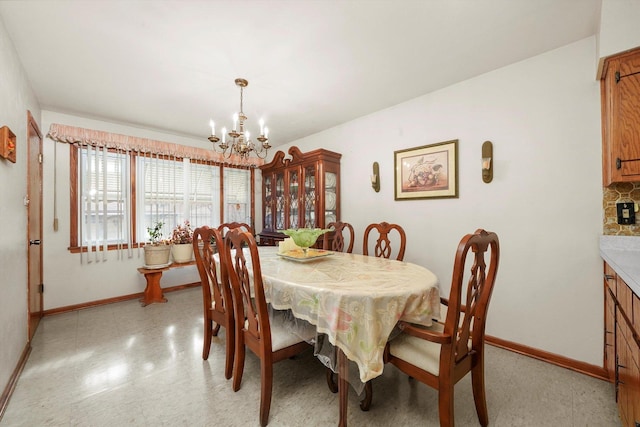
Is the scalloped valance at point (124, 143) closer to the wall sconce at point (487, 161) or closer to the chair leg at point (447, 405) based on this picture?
the wall sconce at point (487, 161)

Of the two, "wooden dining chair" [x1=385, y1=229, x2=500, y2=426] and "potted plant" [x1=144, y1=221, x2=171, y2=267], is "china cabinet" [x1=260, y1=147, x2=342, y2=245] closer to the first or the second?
"potted plant" [x1=144, y1=221, x2=171, y2=267]

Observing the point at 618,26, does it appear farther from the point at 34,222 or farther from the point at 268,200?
the point at 34,222

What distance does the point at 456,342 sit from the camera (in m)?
1.17

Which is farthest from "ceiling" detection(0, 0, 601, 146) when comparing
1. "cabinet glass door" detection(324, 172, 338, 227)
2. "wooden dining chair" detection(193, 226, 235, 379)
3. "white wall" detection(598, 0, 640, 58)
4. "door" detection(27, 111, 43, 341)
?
"wooden dining chair" detection(193, 226, 235, 379)

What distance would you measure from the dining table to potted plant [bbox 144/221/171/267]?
99.9 inches

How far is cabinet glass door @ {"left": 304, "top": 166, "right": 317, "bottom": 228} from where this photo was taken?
3.60m

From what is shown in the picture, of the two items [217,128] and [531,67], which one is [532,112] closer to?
[531,67]

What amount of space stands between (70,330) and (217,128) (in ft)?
9.31

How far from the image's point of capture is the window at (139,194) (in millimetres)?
3281

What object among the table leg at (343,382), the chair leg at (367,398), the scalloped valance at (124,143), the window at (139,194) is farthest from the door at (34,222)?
the chair leg at (367,398)

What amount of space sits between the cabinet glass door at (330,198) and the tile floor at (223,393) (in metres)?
1.82

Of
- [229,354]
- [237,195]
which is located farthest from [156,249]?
[229,354]

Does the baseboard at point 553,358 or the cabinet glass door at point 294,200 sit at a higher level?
the cabinet glass door at point 294,200

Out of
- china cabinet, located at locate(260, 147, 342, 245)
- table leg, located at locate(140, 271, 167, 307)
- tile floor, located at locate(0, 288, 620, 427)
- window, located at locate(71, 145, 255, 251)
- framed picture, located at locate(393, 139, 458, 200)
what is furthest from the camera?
china cabinet, located at locate(260, 147, 342, 245)
